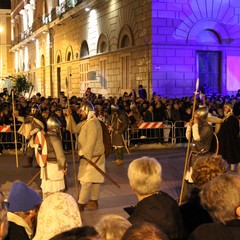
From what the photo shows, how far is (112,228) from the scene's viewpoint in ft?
9.96

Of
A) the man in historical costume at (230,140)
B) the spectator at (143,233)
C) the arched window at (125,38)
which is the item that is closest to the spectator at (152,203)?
the spectator at (143,233)

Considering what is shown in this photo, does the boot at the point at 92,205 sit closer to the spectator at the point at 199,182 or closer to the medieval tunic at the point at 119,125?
the spectator at the point at 199,182

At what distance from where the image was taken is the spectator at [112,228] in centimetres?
300

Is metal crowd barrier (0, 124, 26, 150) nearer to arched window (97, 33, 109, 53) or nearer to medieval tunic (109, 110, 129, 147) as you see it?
medieval tunic (109, 110, 129, 147)

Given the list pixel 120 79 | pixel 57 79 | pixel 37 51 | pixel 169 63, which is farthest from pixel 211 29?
pixel 37 51

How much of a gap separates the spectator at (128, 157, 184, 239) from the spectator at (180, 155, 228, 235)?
0.22 metres

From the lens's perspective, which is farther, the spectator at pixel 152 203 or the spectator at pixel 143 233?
the spectator at pixel 152 203

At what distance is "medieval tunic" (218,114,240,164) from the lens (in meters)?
10.5

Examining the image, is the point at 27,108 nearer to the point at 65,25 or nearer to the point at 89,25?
the point at 89,25

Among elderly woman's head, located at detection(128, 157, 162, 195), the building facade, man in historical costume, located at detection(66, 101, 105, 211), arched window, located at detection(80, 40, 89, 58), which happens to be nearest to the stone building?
arched window, located at detection(80, 40, 89, 58)

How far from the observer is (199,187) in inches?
182

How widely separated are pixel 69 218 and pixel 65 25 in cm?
3778

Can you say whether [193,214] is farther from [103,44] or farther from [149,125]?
[103,44]

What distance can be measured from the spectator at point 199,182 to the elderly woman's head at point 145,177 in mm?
410
